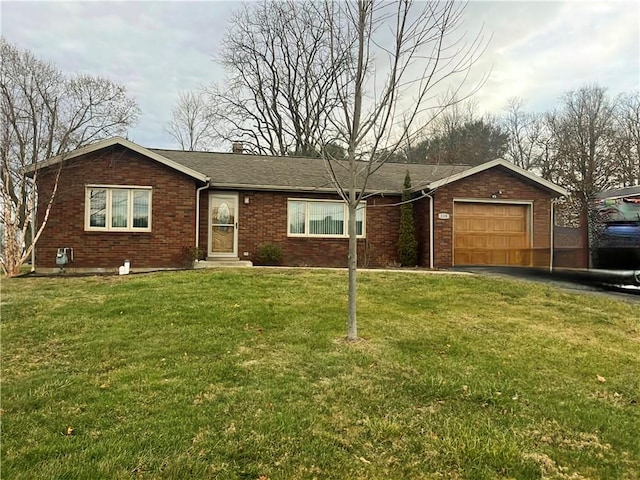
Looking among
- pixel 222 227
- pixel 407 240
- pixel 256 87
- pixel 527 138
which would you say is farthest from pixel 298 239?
pixel 527 138

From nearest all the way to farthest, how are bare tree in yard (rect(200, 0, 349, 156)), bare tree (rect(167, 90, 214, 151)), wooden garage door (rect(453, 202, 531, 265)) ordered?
wooden garage door (rect(453, 202, 531, 265)) < bare tree in yard (rect(200, 0, 349, 156)) < bare tree (rect(167, 90, 214, 151))

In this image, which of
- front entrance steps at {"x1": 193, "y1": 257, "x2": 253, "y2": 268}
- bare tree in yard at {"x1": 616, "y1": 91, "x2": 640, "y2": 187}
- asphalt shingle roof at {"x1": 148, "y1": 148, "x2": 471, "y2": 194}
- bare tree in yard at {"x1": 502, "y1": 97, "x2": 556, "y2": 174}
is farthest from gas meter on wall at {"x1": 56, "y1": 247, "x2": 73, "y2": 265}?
bare tree in yard at {"x1": 502, "y1": 97, "x2": 556, "y2": 174}

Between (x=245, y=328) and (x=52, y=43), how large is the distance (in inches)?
323

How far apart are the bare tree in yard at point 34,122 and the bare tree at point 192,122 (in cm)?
1063

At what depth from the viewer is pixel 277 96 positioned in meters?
30.9

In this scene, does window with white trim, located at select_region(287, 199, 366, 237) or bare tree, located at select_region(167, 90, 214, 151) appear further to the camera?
bare tree, located at select_region(167, 90, 214, 151)

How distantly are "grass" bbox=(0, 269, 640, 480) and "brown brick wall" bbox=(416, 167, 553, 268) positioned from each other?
584 cm

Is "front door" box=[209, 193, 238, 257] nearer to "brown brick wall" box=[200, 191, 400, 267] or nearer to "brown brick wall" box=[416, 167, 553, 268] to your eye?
"brown brick wall" box=[200, 191, 400, 267]

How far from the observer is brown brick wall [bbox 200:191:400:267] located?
13125mm

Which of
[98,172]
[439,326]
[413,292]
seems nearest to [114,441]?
[439,326]

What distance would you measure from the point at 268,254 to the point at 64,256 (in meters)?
5.50

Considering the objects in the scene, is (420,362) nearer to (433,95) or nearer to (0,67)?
(433,95)

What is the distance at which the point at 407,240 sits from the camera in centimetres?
1344

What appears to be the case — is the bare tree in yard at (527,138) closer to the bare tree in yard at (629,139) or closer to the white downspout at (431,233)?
the bare tree in yard at (629,139)
